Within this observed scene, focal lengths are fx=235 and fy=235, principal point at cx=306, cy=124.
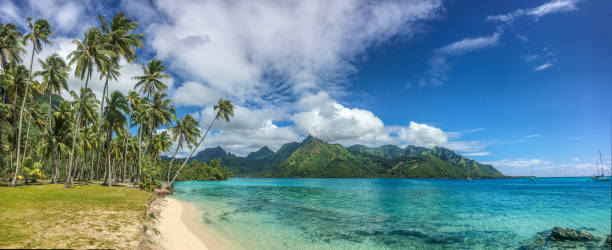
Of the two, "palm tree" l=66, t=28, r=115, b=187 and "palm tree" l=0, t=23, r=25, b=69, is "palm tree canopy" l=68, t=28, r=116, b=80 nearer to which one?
"palm tree" l=66, t=28, r=115, b=187

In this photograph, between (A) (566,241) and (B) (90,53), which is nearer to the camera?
(A) (566,241)

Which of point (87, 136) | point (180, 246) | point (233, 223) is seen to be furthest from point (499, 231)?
point (87, 136)

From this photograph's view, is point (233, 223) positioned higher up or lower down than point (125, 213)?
lower down

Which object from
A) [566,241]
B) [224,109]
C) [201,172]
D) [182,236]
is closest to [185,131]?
[224,109]

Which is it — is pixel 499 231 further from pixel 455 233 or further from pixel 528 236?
pixel 455 233

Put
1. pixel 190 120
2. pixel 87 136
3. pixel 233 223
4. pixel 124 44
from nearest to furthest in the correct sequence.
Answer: pixel 233 223 < pixel 124 44 < pixel 87 136 < pixel 190 120

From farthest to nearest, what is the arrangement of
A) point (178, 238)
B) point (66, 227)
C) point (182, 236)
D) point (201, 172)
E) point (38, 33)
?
point (201, 172) → point (38, 33) → point (182, 236) → point (178, 238) → point (66, 227)

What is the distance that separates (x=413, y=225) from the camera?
24422mm

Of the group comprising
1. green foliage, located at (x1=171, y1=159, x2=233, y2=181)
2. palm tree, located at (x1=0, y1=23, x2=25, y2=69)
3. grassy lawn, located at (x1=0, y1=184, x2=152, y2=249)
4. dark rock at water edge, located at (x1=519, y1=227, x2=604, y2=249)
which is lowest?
green foliage, located at (x1=171, y1=159, x2=233, y2=181)

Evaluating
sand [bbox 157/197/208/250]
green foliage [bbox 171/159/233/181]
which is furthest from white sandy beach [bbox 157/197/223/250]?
green foliage [bbox 171/159/233/181]

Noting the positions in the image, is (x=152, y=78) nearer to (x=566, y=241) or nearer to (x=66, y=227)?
(x=66, y=227)

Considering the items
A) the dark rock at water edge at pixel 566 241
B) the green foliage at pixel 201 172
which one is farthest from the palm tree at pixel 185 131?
the green foliage at pixel 201 172

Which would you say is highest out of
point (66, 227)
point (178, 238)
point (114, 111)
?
point (114, 111)

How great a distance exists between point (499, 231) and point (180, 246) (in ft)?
89.2
